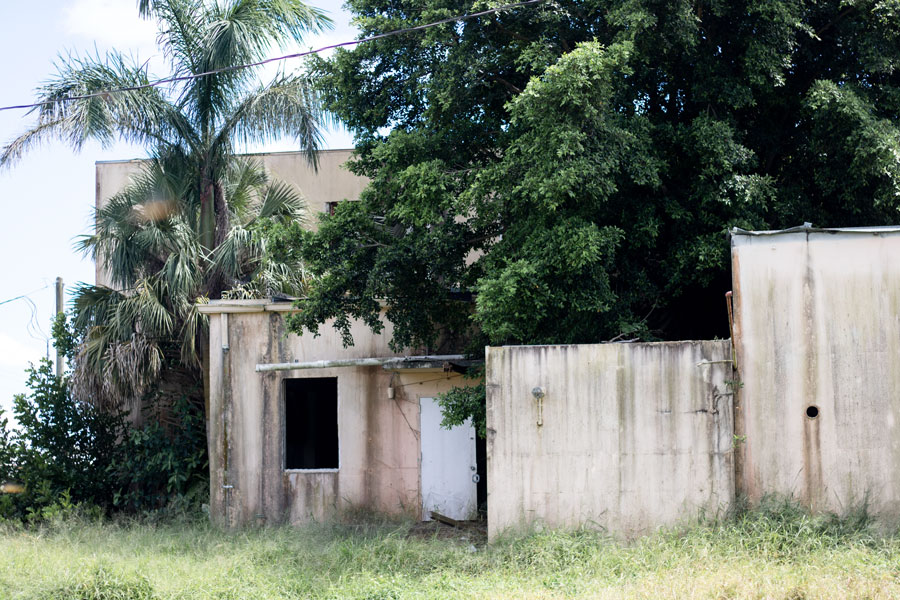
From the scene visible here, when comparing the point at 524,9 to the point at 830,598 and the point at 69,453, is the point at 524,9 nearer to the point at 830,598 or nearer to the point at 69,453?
the point at 830,598

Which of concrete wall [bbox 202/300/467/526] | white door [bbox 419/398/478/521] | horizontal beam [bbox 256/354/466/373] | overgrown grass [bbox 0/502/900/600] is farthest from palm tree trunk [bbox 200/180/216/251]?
overgrown grass [bbox 0/502/900/600]

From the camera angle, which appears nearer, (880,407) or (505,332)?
(880,407)

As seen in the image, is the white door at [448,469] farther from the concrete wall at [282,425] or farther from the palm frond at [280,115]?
the palm frond at [280,115]

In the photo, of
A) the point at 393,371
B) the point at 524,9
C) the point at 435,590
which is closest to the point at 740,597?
the point at 435,590

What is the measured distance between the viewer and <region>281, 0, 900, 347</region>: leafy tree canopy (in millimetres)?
10016

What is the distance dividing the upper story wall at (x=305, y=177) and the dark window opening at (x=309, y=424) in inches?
248

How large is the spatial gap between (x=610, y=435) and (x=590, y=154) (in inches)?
124

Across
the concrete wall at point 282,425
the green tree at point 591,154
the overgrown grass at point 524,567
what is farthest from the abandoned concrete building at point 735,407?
the concrete wall at point 282,425

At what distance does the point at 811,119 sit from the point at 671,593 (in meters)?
6.96

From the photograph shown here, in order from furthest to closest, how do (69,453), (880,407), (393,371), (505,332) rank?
(69,453), (393,371), (505,332), (880,407)

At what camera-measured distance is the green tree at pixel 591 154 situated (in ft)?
32.9

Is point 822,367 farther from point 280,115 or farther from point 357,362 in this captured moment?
point 280,115

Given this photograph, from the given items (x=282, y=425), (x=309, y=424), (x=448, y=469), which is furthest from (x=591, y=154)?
(x=309, y=424)

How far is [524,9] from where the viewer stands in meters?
11.0
